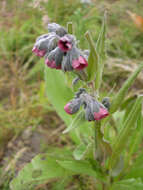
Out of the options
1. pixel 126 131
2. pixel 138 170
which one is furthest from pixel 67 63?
pixel 138 170

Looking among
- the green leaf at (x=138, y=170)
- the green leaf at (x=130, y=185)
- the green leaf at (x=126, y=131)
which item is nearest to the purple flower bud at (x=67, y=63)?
the green leaf at (x=126, y=131)

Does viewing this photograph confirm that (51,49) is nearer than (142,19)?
Yes

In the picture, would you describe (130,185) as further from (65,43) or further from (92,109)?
(65,43)

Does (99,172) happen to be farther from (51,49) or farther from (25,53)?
(25,53)

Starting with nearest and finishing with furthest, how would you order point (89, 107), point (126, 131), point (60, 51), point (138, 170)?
point (60, 51), point (89, 107), point (126, 131), point (138, 170)

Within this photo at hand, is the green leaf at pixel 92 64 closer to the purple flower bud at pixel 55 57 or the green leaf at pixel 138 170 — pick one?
the purple flower bud at pixel 55 57

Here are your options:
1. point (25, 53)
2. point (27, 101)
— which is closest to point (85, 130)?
point (27, 101)
